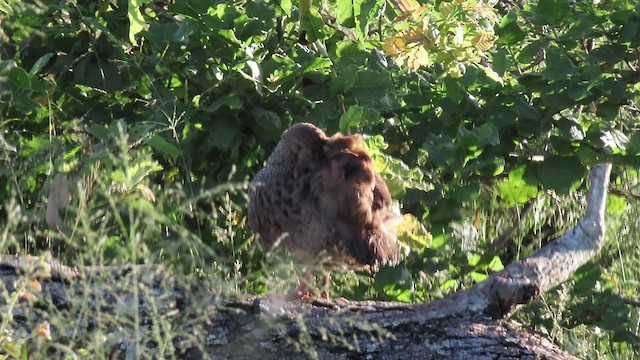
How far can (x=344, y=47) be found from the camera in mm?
4969

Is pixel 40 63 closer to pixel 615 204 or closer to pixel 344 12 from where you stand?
pixel 344 12

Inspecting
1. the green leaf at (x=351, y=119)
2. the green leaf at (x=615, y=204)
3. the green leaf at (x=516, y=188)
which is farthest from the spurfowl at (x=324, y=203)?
the green leaf at (x=615, y=204)

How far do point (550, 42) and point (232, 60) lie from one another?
1452mm

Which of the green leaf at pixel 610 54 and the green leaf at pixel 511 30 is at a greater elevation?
the green leaf at pixel 511 30

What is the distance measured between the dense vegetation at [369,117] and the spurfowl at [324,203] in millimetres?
187

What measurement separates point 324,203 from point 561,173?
115cm

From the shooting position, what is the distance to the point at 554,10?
15.2 feet

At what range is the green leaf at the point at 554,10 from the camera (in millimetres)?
4609

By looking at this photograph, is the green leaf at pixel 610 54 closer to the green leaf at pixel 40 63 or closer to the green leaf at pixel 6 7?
the green leaf at pixel 40 63

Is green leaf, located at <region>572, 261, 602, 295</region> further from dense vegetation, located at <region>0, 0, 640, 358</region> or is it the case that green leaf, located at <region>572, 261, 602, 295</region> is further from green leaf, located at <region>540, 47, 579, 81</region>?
green leaf, located at <region>540, 47, 579, 81</region>

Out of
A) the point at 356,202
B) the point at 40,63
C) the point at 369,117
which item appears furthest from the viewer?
the point at 40,63

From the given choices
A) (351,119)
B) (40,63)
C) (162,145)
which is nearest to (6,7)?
(40,63)

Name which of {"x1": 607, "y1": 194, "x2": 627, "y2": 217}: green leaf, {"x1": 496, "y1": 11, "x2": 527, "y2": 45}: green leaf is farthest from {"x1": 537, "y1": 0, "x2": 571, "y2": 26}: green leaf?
{"x1": 607, "y1": 194, "x2": 627, "y2": 217}: green leaf

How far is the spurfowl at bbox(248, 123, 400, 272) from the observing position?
423 centimetres
